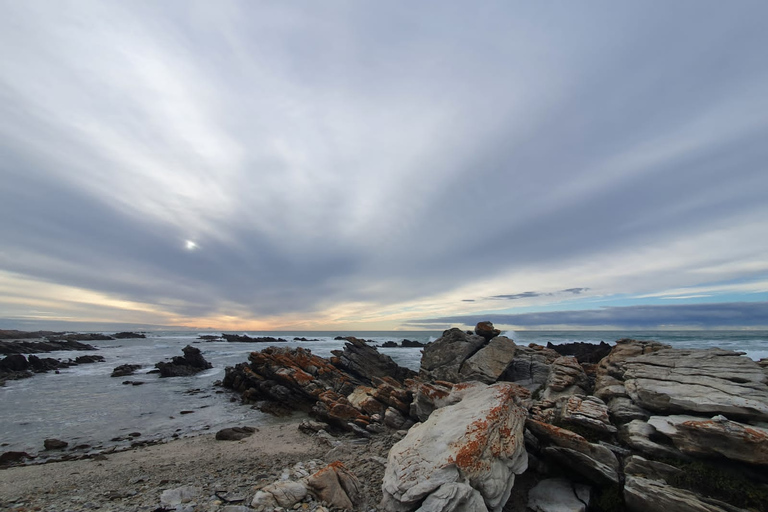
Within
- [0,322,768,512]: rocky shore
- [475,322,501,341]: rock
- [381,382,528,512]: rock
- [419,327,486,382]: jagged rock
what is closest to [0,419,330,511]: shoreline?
[0,322,768,512]: rocky shore

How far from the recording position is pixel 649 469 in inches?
324

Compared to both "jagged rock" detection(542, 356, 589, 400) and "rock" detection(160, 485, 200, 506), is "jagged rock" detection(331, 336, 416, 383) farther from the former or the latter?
"rock" detection(160, 485, 200, 506)

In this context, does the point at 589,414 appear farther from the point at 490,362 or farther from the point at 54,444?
the point at 54,444

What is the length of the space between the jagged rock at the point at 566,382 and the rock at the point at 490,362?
5.33m

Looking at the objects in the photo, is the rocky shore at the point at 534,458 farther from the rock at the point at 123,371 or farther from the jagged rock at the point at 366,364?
the rock at the point at 123,371

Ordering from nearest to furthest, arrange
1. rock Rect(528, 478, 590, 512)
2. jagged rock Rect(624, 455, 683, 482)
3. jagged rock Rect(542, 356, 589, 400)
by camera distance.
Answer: jagged rock Rect(624, 455, 683, 482), rock Rect(528, 478, 590, 512), jagged rock Rect(542, 356, 589, 400)

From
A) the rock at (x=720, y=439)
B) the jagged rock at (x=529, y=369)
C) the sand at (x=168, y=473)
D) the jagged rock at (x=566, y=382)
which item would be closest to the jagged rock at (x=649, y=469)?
the rock at (x=720, y=439)

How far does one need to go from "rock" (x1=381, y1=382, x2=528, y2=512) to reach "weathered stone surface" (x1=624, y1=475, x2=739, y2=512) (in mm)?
2468

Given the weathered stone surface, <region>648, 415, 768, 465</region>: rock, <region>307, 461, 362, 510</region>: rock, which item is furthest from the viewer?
<region>307, 461, 362, 510</region>: rock

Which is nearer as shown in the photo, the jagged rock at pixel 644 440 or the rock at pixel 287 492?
the jagged rock at pixel 644 440

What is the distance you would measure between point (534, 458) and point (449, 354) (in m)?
14.7

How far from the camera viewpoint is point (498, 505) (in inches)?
301

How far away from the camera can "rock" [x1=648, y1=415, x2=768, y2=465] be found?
24.1 feet

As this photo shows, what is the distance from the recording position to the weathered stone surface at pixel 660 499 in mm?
6980
